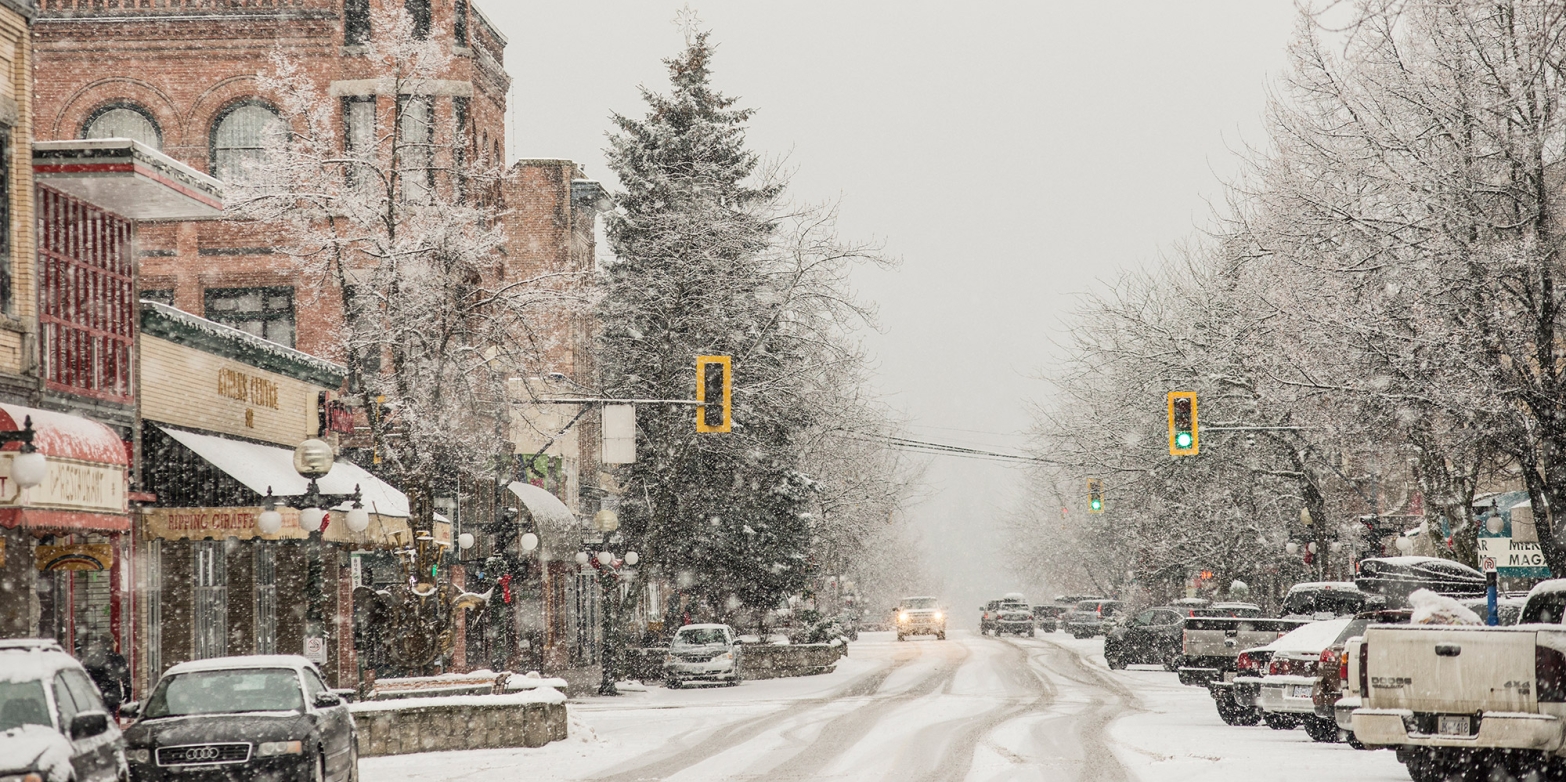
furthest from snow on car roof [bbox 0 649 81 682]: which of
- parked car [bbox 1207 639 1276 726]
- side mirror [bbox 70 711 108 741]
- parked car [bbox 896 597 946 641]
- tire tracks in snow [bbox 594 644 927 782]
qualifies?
parked car [bbox 896 597 946 641]

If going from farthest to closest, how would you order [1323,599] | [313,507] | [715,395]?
[715,395] < [1323,599] < [313,507]

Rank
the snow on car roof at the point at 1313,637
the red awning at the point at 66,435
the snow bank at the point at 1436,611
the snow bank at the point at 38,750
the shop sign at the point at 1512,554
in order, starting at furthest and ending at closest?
the shop sign at the point at 1512,554 → the snow on car roof at the point at 1313,637 → the red awning at the point at 66,435 → the snow bank at the point at 1436,611 → the snow bank at the point at 38,750

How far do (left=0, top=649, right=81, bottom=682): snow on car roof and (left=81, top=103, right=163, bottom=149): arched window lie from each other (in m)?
26.4

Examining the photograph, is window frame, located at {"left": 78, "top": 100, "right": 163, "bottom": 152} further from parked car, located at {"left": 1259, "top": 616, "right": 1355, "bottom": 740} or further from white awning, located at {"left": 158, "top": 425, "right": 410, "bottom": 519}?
parked car, located at {"left": 1259, "top": 616, "right": 1355, "bottom": 740}

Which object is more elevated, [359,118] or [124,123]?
[359,118]

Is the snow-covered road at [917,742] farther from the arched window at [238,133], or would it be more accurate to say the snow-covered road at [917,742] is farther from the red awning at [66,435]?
the arched window at [238,133]

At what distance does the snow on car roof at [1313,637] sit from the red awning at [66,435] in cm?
1463

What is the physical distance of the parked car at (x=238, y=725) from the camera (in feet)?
44.6

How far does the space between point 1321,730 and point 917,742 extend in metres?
5.02

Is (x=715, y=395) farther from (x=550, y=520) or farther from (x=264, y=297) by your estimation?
(x=550, y=520)

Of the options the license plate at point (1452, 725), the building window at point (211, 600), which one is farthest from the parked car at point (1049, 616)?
the license plate at point (1452, 725)

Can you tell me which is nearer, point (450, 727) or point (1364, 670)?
point (1364, 670)

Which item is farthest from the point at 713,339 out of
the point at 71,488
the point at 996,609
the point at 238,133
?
the point at 996,609

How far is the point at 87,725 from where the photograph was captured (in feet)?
35.0
